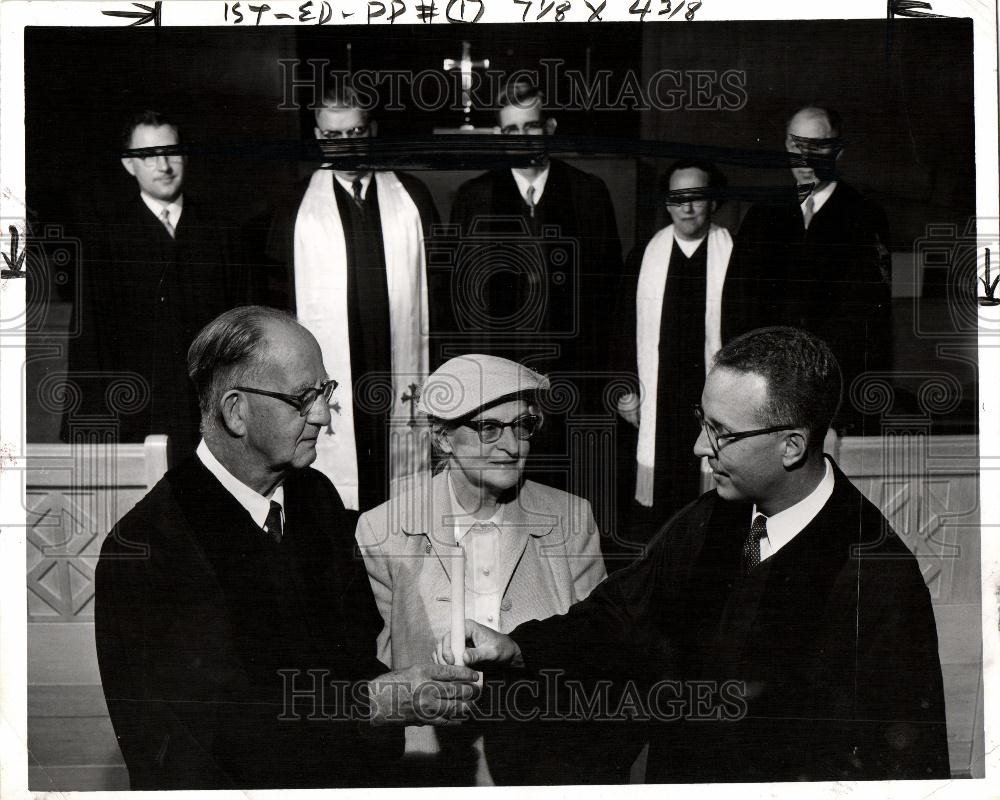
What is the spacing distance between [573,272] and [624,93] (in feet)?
1.78

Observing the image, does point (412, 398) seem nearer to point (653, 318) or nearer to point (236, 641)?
point (653, 318)

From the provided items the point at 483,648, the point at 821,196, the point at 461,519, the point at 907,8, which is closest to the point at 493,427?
the point at 461,519

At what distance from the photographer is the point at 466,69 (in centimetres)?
313

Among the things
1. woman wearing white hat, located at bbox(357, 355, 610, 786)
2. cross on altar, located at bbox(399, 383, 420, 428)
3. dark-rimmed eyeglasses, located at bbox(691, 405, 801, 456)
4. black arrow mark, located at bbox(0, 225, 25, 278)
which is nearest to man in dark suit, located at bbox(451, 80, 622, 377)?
woman wearing white hat, located at bbox(357, 355, 610, 786)

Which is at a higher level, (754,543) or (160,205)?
(160,205)

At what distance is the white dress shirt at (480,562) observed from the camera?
3086 mm

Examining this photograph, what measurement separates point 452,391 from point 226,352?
660 millimetres

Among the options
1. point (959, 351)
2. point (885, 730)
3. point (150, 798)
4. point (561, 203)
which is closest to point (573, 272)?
point (561, 203)

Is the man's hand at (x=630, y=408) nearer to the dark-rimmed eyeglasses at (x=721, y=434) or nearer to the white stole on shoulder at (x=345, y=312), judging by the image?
the dark-rimmed eyeglasses at (x=721, y=434)

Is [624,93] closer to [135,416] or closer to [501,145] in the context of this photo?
[501,145]

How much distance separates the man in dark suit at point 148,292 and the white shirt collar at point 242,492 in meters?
0.06

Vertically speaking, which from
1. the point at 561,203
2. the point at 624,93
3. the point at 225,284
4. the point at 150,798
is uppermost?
the point at 624,93

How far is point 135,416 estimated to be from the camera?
3.13m

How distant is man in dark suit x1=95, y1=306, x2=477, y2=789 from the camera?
10.2 feet
